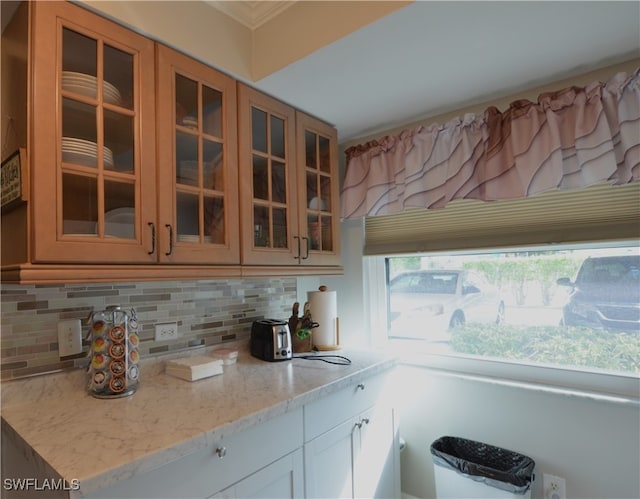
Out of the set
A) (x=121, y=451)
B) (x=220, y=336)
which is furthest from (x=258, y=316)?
(x=121, y=451)

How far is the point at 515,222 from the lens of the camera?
1756 mm

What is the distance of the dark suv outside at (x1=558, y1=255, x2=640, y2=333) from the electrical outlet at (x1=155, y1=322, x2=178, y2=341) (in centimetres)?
175

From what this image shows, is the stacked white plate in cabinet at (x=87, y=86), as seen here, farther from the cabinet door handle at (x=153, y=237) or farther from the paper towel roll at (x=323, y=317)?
the paper towel roll at (x=323, y=317)

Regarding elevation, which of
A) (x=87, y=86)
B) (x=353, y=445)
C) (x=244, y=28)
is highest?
(x=244, y=28)

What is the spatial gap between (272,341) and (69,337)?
80 cm

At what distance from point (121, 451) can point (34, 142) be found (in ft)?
2.83

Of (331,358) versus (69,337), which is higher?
(69,337)

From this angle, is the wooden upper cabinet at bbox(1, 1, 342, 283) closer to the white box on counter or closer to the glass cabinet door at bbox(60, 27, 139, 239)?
the glass cabinet door at bbox(60, 27, 139, 239)

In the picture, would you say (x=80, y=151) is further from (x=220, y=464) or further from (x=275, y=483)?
(x=275, y=483)

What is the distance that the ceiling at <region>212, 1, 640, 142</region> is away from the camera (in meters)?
1.19

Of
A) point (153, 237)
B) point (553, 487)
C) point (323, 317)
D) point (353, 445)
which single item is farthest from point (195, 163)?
point (553, 487)

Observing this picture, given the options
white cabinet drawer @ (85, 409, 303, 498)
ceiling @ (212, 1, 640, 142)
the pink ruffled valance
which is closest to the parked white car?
the pink ruffled valance

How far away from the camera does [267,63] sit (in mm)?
1547

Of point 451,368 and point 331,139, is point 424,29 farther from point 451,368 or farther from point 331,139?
point 451,368
